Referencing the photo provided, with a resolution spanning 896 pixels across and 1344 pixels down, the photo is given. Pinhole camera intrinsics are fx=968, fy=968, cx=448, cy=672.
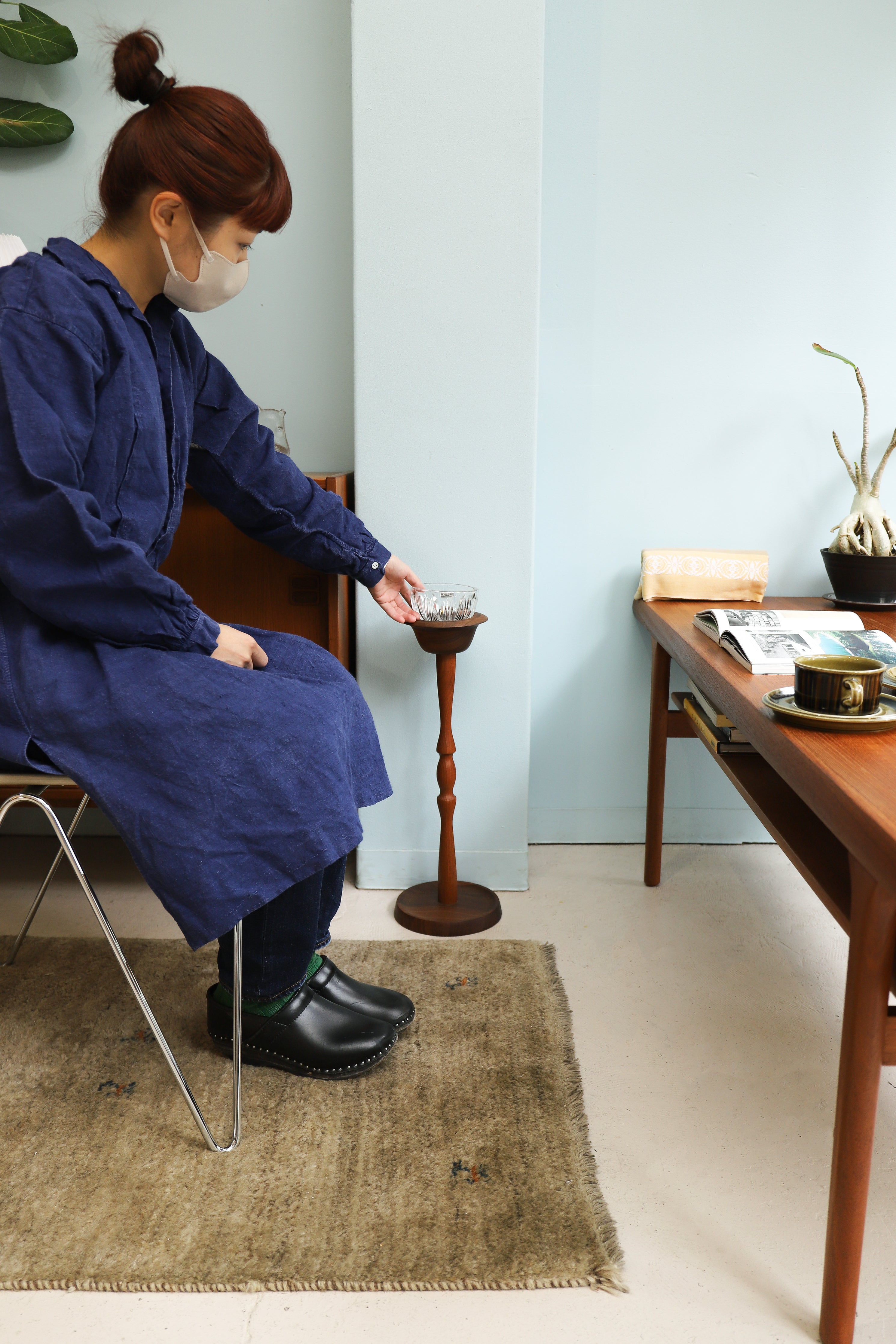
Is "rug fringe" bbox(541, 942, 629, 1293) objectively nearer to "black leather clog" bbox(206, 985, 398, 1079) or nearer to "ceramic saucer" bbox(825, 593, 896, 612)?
"black leather clog" bbox(206, 985, 398, 1079)

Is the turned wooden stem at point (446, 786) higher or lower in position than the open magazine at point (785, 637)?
lower

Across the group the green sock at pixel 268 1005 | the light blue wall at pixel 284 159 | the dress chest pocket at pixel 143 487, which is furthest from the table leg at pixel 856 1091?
the light blue wall at pixel 284 159

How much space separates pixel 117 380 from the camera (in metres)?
1.25

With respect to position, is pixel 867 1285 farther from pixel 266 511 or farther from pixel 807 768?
pixel 266 511

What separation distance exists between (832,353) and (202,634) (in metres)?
1.55

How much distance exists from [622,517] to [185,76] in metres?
1.38

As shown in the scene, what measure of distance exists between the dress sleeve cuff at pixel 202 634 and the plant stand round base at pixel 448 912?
2.89ft

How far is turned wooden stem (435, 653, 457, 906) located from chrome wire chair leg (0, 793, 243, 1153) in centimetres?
70

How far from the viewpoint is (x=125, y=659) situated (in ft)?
4.03

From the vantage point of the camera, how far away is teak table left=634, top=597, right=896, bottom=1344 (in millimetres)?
940

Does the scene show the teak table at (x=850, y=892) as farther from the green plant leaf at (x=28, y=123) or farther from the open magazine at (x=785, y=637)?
the green plant leaf at (x=28, y=123)

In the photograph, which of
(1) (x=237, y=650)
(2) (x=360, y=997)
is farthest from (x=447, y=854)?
(1) (x=237, y=650)

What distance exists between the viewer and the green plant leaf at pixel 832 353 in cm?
207

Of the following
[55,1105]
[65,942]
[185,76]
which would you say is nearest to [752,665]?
[55,1105]
